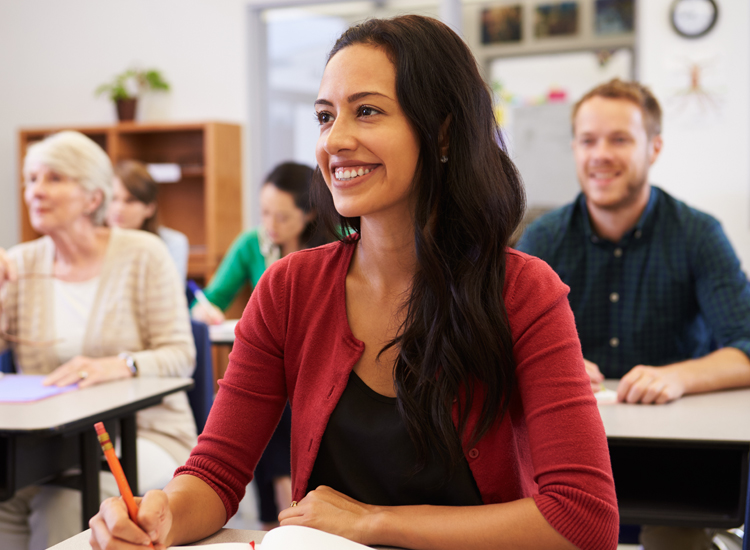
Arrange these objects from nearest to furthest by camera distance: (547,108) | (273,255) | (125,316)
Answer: (125,316)
(273,255)
(547,108)

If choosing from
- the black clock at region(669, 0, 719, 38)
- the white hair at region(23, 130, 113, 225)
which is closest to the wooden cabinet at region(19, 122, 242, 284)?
the white hair at region(23, 130, 113, 225)

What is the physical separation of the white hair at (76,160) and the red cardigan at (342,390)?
4.46 ft

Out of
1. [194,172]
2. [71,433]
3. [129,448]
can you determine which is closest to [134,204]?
[194,172]

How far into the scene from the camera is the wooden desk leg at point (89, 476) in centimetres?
183

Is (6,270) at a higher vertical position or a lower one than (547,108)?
lower

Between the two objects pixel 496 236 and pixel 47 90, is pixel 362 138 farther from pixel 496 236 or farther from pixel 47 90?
pixel 47 90

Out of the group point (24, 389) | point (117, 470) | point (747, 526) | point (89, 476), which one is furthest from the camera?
point (24, 389)

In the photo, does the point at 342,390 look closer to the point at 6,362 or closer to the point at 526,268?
the point at 526,268

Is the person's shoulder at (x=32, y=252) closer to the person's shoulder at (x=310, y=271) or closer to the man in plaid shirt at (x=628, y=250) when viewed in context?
the person's shoulder at (x=310, y=271)

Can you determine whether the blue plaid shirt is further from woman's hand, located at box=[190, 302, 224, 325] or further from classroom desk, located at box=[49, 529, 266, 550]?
woman's hand, located at box=[190, 302, 224, 325]

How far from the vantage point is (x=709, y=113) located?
4.61 meters

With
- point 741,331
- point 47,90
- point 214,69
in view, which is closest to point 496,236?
point 741,331

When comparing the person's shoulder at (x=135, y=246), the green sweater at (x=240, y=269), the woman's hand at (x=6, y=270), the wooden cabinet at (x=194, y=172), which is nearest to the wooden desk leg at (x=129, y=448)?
the person's shoulder at (x=135, y=246)

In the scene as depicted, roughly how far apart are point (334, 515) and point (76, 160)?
176 centimetres
